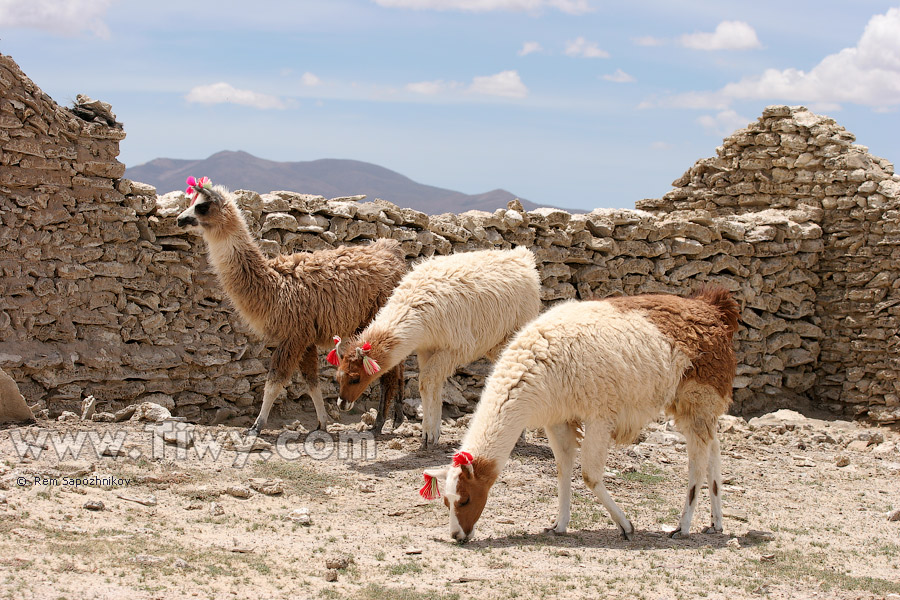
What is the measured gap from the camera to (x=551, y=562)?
18.8 feet

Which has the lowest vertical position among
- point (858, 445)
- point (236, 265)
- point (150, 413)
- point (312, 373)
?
point (858, 445)

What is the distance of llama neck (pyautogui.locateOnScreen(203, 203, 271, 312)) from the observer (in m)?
9.04

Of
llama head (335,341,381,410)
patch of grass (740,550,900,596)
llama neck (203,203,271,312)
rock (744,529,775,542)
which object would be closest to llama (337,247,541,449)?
llama head (335,341,381,410)

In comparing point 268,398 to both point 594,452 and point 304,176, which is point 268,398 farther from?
point 304,176

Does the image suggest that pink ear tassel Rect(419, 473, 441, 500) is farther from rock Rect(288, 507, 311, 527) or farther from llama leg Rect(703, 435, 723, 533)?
llama leg Rect(703, 435, 723, 533)

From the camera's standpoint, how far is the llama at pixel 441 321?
808cm

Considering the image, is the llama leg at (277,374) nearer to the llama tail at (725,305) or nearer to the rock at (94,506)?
the rock at (94,506)

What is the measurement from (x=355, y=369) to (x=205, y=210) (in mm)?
2447

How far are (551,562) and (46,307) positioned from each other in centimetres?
617

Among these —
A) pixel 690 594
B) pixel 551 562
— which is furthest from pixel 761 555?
pixel 551 562

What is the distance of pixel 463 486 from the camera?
19.1ft

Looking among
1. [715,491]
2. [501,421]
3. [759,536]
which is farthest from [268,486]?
[759,536]

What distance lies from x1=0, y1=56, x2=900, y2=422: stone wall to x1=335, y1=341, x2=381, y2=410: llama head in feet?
8.37

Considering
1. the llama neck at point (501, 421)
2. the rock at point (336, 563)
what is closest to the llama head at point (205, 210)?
the llama neck at point (501, 421)
